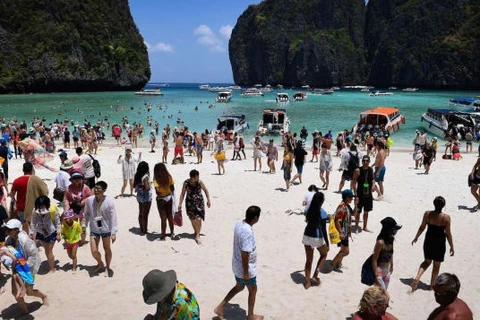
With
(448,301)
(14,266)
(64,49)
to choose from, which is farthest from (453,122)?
(64,49)

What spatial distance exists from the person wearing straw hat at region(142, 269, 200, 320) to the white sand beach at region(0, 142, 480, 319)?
239 cm

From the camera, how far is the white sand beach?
5879mm

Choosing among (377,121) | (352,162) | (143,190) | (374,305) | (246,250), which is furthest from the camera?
(377,121)

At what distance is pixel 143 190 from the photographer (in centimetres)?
827

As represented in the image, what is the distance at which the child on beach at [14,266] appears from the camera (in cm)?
504

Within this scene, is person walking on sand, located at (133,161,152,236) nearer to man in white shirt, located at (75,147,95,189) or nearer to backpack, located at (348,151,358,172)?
man in white shirt, located at (75,147,95,189)

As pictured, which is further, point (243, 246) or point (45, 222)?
point (45, 222)

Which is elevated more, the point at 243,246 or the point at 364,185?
the point at 243,246

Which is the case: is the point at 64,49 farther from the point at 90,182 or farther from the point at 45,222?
the point at 45,222

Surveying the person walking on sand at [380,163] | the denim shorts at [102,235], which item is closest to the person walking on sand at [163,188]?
the denim shorts at [102,235]

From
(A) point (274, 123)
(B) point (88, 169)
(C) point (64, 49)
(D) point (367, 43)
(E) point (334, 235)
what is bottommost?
(A) point (274, 123)

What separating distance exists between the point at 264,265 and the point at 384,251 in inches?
98.8

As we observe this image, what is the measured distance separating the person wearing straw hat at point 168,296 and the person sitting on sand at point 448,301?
2056 mm

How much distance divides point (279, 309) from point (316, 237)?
118cm
